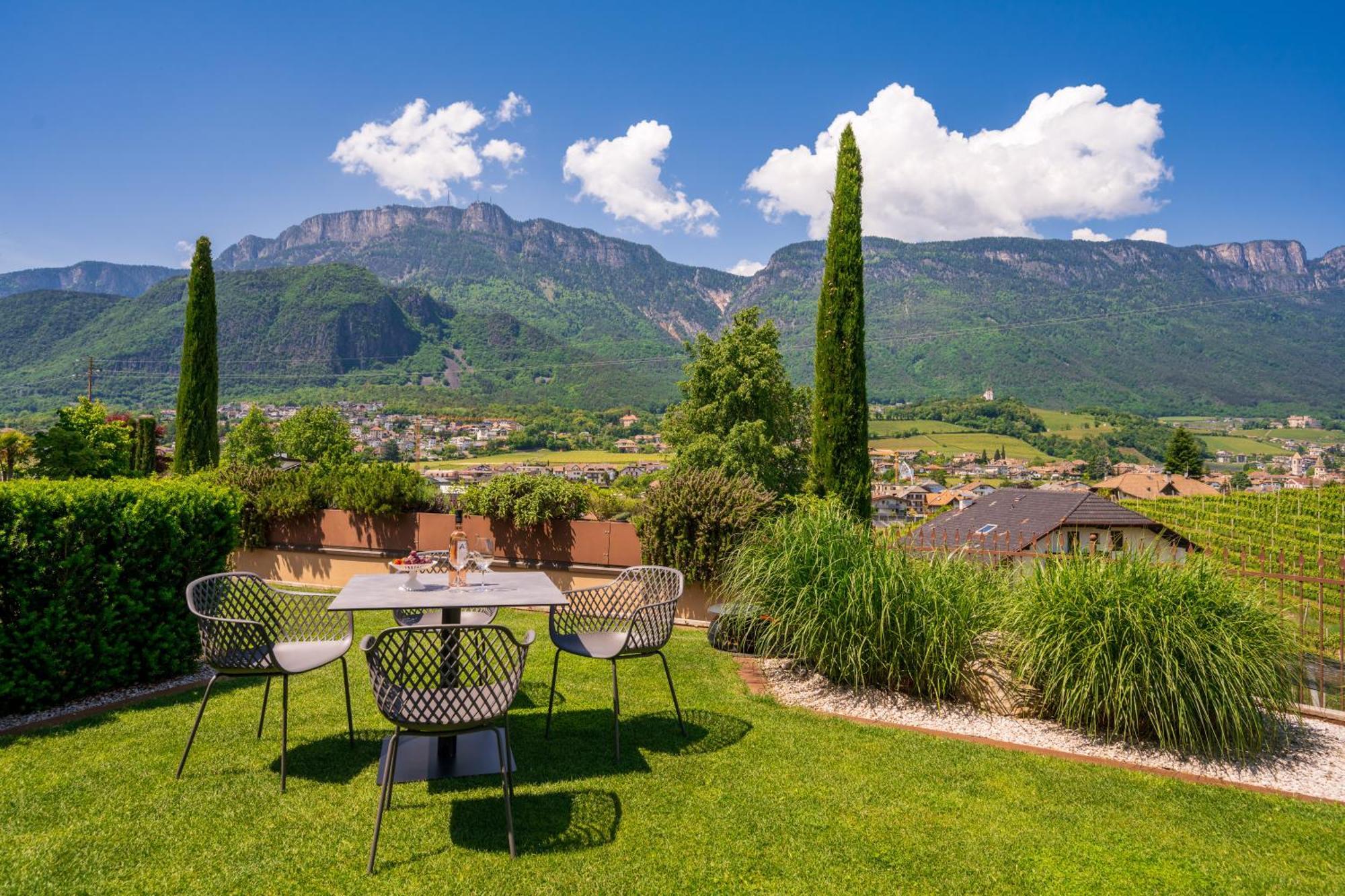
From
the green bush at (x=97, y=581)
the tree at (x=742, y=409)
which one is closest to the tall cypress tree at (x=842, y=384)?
the green bush at (x=97, y=581)

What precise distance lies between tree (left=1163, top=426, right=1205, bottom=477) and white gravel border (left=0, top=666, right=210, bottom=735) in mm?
54220

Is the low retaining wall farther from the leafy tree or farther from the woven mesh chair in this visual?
the leafy tree

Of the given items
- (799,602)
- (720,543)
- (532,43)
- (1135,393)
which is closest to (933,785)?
(799,602)

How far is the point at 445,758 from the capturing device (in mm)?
3898

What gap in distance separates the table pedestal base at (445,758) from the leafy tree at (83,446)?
8.66 metres

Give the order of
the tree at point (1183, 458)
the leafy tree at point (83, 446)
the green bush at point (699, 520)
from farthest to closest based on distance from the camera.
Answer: the tree at point (1183, 458)
the leafy tree at point (83, 446)
the green bush at point (699, 520)

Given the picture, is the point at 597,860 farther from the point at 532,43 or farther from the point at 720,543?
Result: the point at 532,43

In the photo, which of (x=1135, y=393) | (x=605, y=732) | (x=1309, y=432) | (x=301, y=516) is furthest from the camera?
(x=1135, y=393)

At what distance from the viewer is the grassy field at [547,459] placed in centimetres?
3859

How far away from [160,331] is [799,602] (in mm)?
94277

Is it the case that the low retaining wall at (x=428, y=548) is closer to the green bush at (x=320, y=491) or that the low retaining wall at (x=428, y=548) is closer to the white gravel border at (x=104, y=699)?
the green bush at (x=320, y=491)

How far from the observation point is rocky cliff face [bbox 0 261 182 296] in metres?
182

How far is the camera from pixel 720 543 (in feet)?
24.3

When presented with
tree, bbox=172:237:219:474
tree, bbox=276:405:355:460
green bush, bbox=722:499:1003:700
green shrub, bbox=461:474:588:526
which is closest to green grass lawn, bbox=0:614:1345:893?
green bush, bbox=722:499:1003:700
